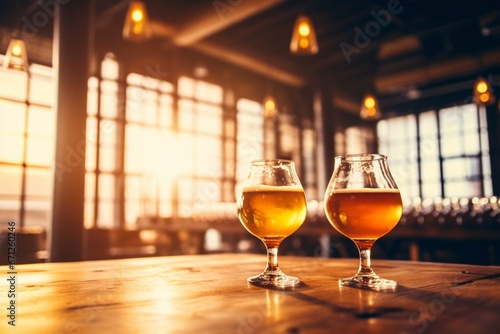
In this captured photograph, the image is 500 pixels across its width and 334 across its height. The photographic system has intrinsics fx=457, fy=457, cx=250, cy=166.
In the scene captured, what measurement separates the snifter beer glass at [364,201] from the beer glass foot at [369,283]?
2 centimetres

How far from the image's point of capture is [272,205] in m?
0.84

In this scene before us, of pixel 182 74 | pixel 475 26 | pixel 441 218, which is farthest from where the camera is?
pixel 182 74

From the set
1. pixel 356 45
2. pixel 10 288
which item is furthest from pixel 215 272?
pixel 356 45

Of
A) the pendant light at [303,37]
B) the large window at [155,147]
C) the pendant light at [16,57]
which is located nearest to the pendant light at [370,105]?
the pendant light at [303,37]

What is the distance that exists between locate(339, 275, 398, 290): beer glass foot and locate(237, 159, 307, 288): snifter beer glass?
0.40 feet

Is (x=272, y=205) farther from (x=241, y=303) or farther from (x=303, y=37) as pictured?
(x=303, y=37)

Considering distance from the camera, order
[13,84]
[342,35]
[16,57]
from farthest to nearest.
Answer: [342,35]
[13,84]
[16,57]

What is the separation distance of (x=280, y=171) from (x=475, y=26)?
846 cm

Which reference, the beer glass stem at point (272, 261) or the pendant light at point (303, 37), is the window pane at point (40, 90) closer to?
the pendant light at point (303, 37)

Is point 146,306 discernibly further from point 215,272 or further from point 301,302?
point 215,272

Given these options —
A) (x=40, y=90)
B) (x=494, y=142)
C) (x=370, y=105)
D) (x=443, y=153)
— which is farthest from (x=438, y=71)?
(x=40, y=90)

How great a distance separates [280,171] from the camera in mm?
866

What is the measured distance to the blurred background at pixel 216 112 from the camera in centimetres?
445

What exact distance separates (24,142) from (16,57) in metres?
3.52
